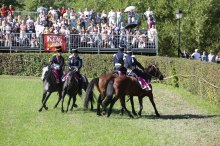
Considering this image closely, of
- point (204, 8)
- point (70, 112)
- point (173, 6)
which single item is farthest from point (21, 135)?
point (173, 6)

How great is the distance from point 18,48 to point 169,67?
11.9 meters

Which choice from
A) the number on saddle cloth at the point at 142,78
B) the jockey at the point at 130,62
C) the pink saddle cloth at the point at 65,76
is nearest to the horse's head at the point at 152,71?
the number on saddle cloth at the point at 142,78

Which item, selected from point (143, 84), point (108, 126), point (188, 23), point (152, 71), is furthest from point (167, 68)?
point (108, 126)

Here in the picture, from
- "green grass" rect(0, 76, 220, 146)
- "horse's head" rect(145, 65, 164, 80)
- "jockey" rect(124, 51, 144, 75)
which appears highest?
"jockey" rect(124, 51, 144, 75)

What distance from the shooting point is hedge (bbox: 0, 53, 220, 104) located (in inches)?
914

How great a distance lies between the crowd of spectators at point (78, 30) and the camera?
37.3 metres

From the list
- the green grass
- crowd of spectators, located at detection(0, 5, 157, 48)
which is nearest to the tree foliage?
crowd of spectators, located at detection(0, 5, 157, 48)

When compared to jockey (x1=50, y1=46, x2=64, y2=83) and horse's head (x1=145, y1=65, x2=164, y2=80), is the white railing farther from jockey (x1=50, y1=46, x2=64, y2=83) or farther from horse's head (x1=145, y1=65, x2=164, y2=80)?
horse's head (x1=145, y1=65, x2=164, y2=80)

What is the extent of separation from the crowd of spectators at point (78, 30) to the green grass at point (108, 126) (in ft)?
42.8

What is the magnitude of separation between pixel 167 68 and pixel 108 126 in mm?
15506

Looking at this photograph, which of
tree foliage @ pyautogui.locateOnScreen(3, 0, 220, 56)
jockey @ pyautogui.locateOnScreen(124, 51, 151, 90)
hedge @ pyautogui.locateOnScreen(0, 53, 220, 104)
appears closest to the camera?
jockey @ pyautogui.locateOnScreen(124, 51, 151, 90)

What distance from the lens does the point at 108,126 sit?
1731 cm

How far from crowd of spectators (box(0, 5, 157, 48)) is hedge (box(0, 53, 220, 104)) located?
1.10 m

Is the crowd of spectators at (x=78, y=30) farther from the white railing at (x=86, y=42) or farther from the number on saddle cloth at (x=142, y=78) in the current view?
the number on saddle cloth at (x=142, y=78)
